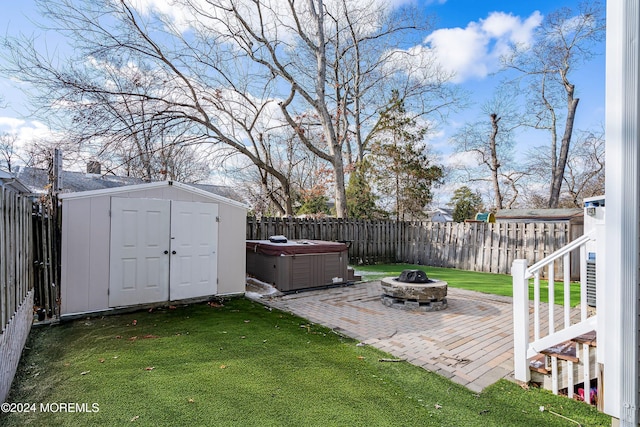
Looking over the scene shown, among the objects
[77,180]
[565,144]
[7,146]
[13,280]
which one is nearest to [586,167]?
[565,144]

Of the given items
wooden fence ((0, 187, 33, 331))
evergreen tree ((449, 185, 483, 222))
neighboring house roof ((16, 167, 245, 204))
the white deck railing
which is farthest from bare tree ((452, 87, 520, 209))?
wooden fence ((0, 187, 33, 331))

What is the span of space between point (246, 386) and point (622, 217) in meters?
A: 3.16

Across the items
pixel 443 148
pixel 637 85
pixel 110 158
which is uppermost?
pixel 443 148

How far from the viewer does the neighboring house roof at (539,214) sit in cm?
1135

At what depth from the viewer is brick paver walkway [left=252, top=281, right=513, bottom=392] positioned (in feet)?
11.2

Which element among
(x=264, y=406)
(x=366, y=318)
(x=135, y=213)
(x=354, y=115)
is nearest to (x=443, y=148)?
(x=354, y=115)

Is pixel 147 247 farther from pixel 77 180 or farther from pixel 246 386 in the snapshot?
pixel 77 180

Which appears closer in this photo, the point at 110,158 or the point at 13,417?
the point at 13,417

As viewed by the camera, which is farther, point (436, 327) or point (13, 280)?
point (436, 327)

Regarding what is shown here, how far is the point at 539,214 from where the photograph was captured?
12.8 meters

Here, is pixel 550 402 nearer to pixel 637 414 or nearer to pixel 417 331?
pixel 637 414

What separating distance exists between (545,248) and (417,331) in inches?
276

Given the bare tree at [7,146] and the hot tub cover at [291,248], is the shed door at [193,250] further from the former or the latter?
the bare tree at [7,146]

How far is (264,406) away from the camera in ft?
8.53
